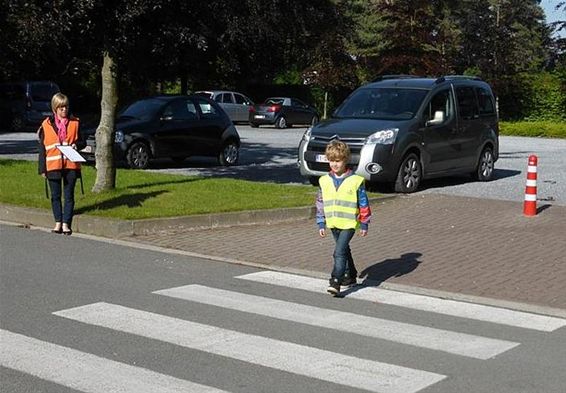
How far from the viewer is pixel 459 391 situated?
222 inches

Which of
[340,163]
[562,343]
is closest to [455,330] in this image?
[562,343]

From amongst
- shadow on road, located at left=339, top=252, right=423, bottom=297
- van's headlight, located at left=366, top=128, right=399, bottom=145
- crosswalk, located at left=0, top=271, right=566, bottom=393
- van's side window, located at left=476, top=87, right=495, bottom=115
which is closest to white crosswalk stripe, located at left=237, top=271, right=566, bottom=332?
crosswalk, located at left=0, top=271, right=566, bottom=393

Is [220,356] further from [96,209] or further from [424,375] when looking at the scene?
[96,209]

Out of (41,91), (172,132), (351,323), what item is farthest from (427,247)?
(41,91)

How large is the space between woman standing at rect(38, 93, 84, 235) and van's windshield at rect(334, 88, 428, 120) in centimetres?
649

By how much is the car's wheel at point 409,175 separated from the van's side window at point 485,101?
2797mm

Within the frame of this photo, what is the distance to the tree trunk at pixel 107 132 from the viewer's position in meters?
13.7

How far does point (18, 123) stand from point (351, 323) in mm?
29963

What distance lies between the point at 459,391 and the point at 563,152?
23725 millimetres

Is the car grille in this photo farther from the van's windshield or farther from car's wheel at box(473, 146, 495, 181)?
car's wheel at box(473, 146, 495, 181)

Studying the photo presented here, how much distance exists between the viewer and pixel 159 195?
13945 millimetres

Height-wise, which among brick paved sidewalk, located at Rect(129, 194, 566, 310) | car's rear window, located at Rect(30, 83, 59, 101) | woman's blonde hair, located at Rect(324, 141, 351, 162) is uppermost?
car's rear window, located at Rect(30, 83, 59, 101)

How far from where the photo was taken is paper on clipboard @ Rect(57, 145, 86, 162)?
1142cm

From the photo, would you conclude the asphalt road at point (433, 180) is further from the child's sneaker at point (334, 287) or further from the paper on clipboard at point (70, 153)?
the child's sneaker at point (334, 287)
